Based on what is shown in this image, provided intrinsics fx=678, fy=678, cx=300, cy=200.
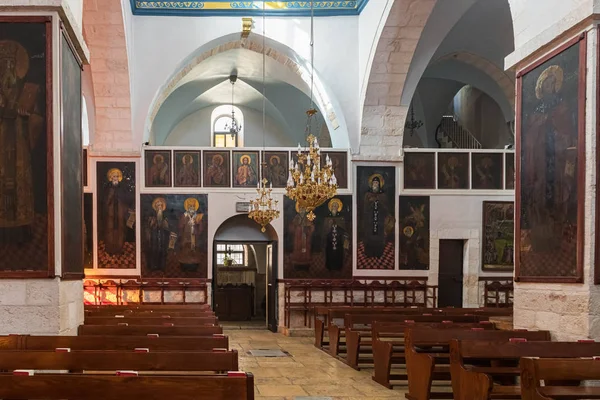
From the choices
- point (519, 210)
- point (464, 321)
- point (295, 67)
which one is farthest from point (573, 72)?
point (295, 67)

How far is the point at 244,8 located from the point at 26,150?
1077cm

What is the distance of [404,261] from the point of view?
53.3 ft

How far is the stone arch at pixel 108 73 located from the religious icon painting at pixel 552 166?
9.38 m

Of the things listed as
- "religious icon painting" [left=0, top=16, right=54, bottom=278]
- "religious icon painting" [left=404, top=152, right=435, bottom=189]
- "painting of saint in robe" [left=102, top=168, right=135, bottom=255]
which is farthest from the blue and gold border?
"religious icon painting" [left=0, top=16, right=54, bottom=278]

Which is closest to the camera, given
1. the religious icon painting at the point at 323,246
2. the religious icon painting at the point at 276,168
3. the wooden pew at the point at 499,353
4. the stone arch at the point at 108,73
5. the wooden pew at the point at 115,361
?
the wooden pew at the point at 115,361

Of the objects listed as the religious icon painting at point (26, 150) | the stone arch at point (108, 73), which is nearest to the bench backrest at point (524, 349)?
the religious icon painting at point (26, 150)

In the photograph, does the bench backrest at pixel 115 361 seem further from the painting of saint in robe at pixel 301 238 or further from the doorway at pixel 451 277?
the doorway at pixel 451 277

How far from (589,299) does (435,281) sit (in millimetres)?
→ 10444

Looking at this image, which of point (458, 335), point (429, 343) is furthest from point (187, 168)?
point (458, 335)

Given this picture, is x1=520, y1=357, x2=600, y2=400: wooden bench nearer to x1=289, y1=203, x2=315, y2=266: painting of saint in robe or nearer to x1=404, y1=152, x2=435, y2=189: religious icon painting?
x1=289, y1=203, x2=315, y2=266: painting of saint in robe

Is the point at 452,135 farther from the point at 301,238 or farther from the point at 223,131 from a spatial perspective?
the point at 223,131

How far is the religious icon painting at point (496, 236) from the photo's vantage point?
16.5m

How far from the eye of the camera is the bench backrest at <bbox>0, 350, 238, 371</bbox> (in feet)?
15.0

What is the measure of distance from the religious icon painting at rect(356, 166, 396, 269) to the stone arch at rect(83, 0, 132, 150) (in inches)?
222
